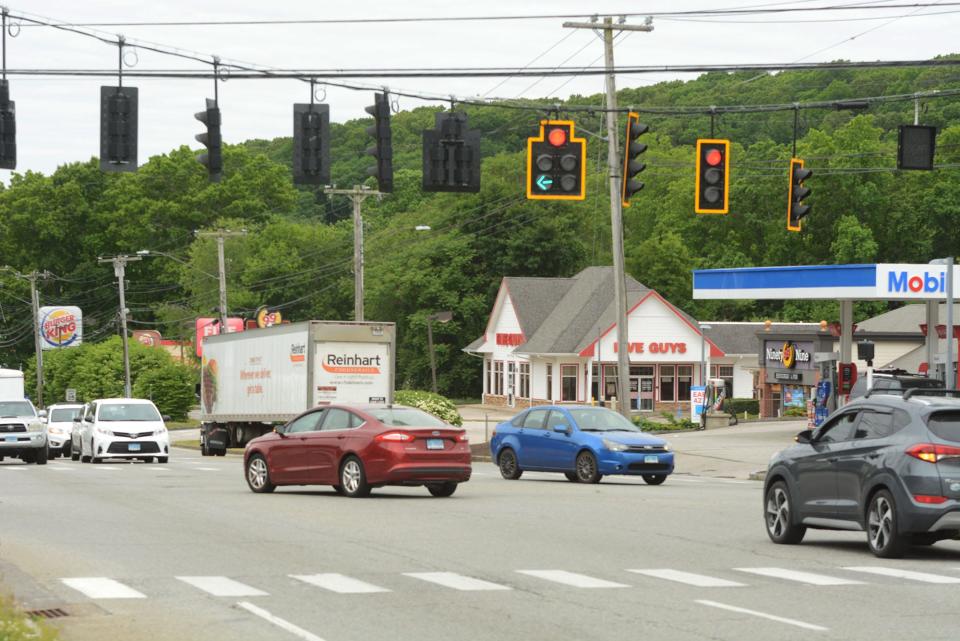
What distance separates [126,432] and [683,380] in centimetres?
4436

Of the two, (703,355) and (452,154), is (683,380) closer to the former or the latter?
(703,355)

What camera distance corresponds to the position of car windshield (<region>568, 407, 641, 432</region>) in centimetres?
3030

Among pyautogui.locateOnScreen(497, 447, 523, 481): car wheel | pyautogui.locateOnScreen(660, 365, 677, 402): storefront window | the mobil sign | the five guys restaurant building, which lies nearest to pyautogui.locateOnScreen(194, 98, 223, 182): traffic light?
pyautogui.locateOnScreen(497, 447, 523, 481): car wheel

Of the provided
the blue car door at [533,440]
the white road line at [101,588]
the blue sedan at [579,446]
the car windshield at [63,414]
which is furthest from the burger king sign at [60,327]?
the white road line at [101,588]

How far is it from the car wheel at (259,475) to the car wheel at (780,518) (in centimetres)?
1038

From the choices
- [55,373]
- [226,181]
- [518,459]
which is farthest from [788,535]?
[226,181]

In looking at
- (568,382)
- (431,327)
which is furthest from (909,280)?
(431,327)

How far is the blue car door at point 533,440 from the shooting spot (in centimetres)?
3070

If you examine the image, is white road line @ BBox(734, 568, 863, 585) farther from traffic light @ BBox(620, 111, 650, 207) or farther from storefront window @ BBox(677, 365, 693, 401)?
storefront window @ BBox(677, 365, 693, 401)

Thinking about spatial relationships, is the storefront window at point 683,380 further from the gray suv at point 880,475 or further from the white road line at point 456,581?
the white road line at point 456,581

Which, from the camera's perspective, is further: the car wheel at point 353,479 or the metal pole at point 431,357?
the metal pole at point 431,357

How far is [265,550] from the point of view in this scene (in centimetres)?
1625

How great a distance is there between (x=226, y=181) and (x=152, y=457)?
76.5 metres

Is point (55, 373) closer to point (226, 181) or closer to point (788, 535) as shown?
point (226, 181)
